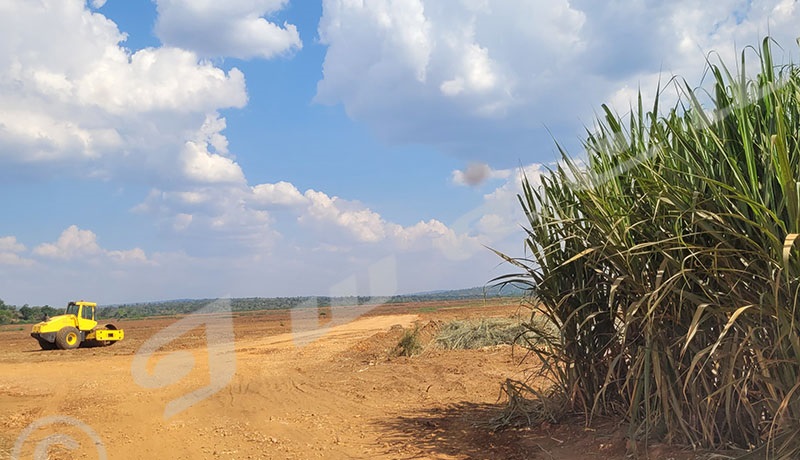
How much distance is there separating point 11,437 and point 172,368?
23.0 feet

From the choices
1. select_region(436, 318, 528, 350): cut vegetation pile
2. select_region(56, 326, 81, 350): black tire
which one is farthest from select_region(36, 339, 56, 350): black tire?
select_region(436, 318, 528, 350): cut vegetation pile

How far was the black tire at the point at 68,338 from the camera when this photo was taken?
22562 mm

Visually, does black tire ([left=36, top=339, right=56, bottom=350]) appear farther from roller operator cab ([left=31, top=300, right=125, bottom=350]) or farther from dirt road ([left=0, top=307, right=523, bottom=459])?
dirt road ([left=0, top=307, right=523, bottom=459])

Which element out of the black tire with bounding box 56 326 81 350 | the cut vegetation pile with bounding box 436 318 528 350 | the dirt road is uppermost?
the black tire with bounding box 56 326 81 350

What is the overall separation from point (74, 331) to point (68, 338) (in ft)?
1.08

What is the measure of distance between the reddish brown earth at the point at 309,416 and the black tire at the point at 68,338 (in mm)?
10139

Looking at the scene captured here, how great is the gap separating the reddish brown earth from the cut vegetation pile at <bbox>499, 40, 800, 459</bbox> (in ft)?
1.53

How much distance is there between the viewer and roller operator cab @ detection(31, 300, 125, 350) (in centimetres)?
2253

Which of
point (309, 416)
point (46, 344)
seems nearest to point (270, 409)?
point (309, 416)

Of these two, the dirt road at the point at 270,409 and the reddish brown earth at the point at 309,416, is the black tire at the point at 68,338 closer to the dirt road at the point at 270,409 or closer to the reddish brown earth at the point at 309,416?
the dirt road at the point at 270,409

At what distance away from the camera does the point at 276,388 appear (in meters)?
9.98

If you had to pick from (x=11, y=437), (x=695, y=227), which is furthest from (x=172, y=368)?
(x=695, y=227)

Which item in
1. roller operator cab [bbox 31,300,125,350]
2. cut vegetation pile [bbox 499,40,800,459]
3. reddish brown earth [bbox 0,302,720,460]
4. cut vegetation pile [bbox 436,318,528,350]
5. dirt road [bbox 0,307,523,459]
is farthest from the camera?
roller operator cab [bbox 31,300,125,350]

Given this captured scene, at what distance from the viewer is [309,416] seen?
7.63 meters
